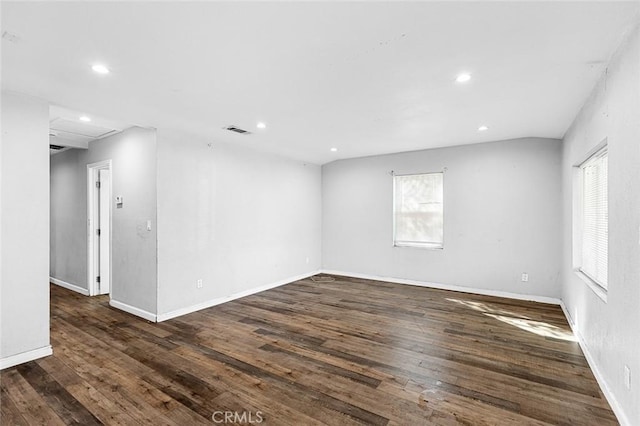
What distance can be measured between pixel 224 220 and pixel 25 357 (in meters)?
2.64

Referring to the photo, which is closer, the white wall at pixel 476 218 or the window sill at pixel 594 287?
the window sill at pixel 594 287

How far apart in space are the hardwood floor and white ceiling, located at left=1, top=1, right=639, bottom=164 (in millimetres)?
2496

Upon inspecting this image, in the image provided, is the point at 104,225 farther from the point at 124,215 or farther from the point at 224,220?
the point at 224,220

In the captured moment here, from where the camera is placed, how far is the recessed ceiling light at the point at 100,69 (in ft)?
7.59

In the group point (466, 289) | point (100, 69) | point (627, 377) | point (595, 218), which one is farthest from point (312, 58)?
point (466, 289)

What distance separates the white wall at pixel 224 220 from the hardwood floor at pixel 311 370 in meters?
0.56

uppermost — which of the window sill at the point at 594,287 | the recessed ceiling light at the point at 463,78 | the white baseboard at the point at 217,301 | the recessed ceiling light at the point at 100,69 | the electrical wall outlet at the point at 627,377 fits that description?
the recessed ceiling light at the point at 463,78

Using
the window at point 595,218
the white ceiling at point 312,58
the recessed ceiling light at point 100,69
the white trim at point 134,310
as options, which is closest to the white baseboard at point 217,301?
the white trim at point 134,310

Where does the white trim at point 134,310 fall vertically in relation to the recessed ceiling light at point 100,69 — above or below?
below

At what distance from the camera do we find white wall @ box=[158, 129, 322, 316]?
13.5ft

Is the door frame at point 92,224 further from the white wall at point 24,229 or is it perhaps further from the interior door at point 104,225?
the white wall at point 24,229

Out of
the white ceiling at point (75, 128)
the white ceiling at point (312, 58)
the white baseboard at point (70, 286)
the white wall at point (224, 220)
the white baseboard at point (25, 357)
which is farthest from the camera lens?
the white baseboard at point (70, 286)

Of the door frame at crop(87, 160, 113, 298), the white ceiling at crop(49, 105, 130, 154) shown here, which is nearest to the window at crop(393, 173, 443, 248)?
the white ceiling at crop(49, 105, 130, 154)

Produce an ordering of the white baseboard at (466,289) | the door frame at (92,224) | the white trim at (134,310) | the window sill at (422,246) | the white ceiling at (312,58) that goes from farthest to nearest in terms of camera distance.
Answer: the window sill at (422,246) → the door frame at (92,224) → the white baseboard at (466,289) → the white trim at (134,310) → the white ceiling at (312,58)
